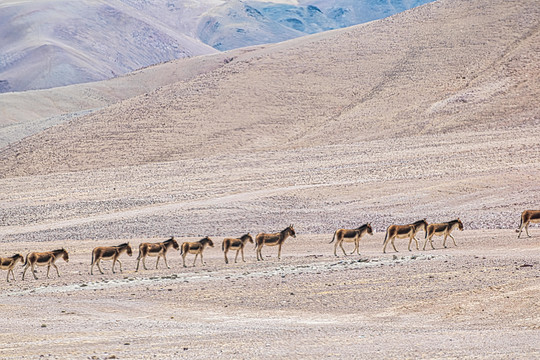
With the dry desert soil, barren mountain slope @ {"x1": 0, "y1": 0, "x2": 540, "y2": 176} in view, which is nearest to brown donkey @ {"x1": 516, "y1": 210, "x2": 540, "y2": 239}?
the dry desert soil

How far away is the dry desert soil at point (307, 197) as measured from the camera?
14070mm

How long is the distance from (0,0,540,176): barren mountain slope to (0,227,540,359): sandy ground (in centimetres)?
4065

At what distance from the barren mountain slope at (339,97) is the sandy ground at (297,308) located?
133 feet

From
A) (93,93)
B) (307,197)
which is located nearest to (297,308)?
(307,197)

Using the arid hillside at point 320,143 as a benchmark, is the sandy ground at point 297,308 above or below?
below

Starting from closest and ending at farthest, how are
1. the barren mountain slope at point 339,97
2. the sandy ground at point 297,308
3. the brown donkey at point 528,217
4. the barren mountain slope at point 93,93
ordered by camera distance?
the sandy ground at point 297,308
the brown donkey at point 528,217
the barren mountain slope at point 339,97
the barren mountain slope at point 93,93

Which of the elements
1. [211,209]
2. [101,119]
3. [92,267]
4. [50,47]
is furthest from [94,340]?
[50,47]

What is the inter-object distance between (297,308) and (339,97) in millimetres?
62483

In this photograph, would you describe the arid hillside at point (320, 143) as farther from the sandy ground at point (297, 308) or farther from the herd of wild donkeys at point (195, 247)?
the sandy ground at point (297, 308)

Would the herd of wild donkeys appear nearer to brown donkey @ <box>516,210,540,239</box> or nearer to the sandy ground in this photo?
brown donkey @ <box>516,210,540,239</box>

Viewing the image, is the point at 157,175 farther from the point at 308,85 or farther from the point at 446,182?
the point at 308,85

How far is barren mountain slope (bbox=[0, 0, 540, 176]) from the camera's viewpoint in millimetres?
66000

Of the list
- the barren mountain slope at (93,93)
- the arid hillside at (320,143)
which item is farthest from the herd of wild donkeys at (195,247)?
the barren mountain slope at (93,93)

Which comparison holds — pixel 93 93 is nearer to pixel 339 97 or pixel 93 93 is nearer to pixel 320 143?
pixel 339 97
